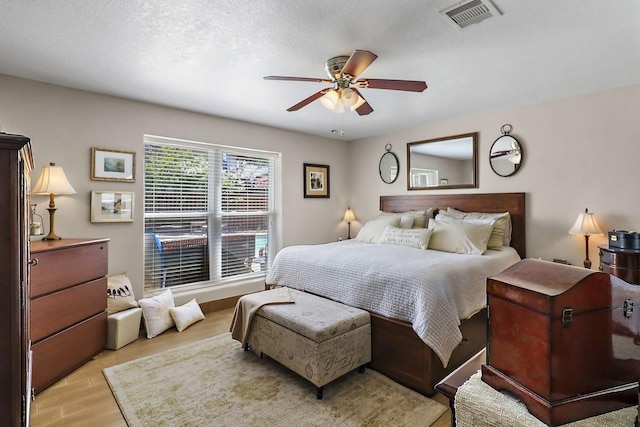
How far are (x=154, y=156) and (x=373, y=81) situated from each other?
2669 mm

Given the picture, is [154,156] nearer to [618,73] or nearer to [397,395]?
[397,395]

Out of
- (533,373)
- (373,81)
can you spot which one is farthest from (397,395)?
(373,81)

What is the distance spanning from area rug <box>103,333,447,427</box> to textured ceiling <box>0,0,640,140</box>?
2411mm

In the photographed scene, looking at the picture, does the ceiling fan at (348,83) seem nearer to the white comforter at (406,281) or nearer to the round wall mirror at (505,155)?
the white comforter at (406,281)

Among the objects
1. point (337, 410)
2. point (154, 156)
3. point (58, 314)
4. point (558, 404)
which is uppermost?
point (154, 156)

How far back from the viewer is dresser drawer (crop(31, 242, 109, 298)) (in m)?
2.21

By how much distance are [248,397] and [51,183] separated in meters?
2.34

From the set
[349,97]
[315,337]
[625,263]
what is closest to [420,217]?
[625,263]

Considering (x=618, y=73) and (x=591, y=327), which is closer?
(x=591, y=327)

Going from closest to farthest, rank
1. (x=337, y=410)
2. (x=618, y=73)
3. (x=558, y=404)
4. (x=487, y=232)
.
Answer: (x=558, y=404) → (x=337, y=410) → (x=618, y=73) → (x=487, y=232)

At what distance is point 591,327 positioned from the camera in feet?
1.99

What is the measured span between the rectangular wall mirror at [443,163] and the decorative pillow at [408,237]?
1.07 m

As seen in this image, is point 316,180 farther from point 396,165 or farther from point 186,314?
point 186,314

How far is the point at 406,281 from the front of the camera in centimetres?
236
